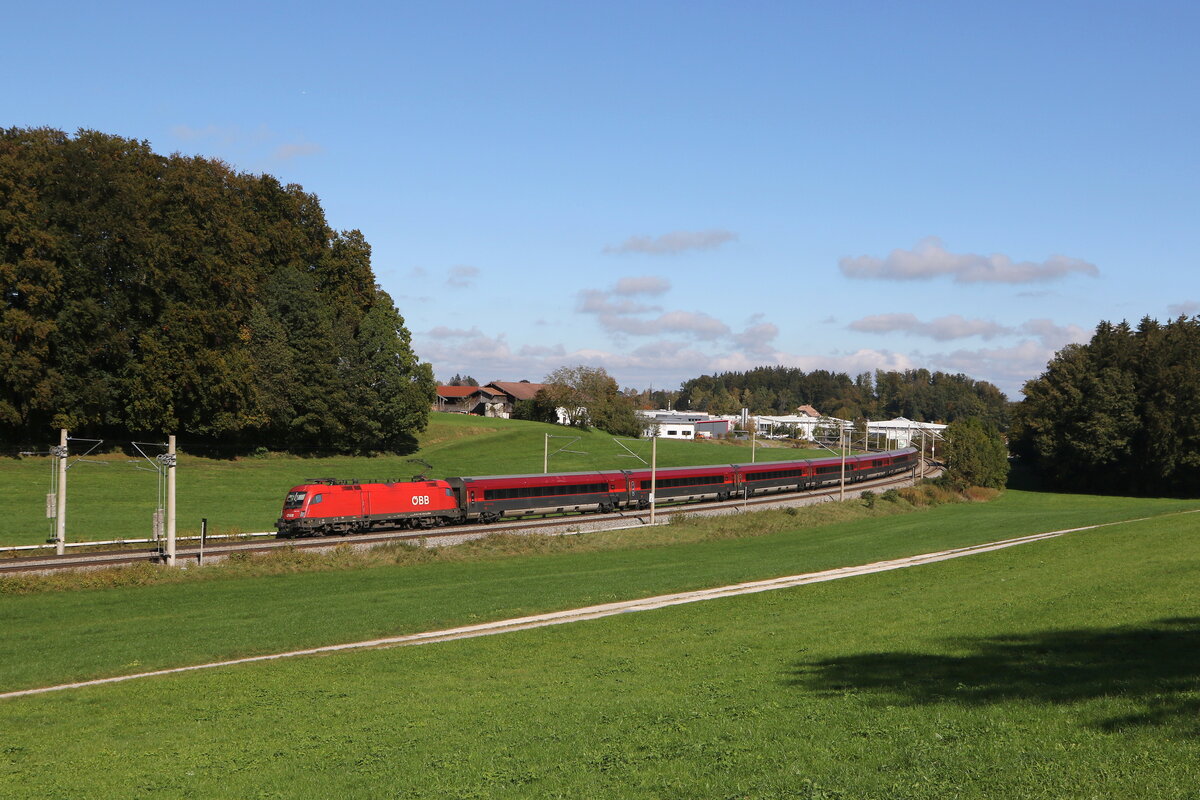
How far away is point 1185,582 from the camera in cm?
2366

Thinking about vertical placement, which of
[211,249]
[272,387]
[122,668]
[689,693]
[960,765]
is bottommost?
[122,668]

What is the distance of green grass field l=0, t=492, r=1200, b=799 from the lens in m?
11.0

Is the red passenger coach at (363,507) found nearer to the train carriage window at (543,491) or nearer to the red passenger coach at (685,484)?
the train carriage window at (543,491)

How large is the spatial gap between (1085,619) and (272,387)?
71.0 meters

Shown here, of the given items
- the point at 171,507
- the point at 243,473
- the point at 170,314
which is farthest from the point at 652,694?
the point at 170,314

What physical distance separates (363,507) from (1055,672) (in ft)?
138

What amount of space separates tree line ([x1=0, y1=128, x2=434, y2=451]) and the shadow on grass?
6403cm

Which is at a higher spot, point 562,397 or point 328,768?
point 562,397

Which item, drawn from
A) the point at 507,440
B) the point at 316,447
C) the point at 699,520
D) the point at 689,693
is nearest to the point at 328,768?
the point at 689,693

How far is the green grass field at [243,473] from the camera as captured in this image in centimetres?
5016

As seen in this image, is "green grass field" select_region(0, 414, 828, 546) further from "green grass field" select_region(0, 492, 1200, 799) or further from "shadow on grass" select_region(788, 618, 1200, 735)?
"shadow on grass" select_region(788, 618, 1200, 735)

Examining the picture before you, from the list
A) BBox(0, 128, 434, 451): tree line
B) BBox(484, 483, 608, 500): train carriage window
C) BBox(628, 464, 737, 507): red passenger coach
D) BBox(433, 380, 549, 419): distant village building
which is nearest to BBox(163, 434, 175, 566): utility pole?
BBox(484, 483, 608, 500): train carriage window

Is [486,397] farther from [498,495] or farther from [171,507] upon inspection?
[171,507]

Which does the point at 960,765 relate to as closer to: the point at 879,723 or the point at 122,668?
the point at 879,723
